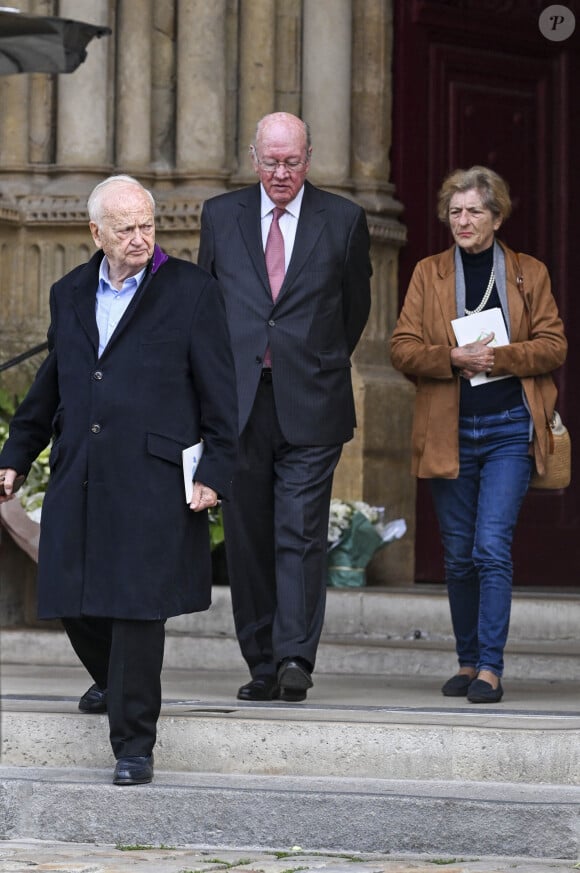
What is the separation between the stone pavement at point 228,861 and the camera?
16.8 ft

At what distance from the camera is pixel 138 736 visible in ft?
19.0

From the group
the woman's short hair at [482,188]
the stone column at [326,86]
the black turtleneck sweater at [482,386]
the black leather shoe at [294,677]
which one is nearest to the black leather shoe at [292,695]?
the black leather shoe at [294,677]

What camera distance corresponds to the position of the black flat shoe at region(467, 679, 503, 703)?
22.2 ft

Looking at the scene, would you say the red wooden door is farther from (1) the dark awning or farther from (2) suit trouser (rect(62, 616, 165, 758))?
(2) suit trouser (rect(62, 616, 165, 758))

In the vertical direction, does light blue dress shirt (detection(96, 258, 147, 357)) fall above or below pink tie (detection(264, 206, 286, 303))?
below

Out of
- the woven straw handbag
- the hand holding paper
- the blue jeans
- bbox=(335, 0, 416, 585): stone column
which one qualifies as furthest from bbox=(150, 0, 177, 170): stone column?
the hand holding paper

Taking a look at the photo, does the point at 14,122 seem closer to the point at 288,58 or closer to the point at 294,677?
the point at 288,58

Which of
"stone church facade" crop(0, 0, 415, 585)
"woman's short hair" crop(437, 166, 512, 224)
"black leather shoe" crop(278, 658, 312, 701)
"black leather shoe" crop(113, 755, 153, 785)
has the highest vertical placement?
"stone church facade" crop(0, 0, 415, 585)

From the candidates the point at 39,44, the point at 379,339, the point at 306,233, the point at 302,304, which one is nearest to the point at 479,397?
the point at 302,304

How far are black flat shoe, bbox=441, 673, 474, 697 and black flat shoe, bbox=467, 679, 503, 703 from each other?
216 mm

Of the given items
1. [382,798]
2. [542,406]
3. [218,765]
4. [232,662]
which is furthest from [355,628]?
[382,798]

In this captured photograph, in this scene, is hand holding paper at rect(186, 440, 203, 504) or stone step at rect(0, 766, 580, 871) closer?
stone step at rect(0, 766, 580, 871)

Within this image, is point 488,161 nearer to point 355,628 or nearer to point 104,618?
point 355,628

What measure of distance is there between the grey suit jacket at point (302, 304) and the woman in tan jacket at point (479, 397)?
255 millimetres
